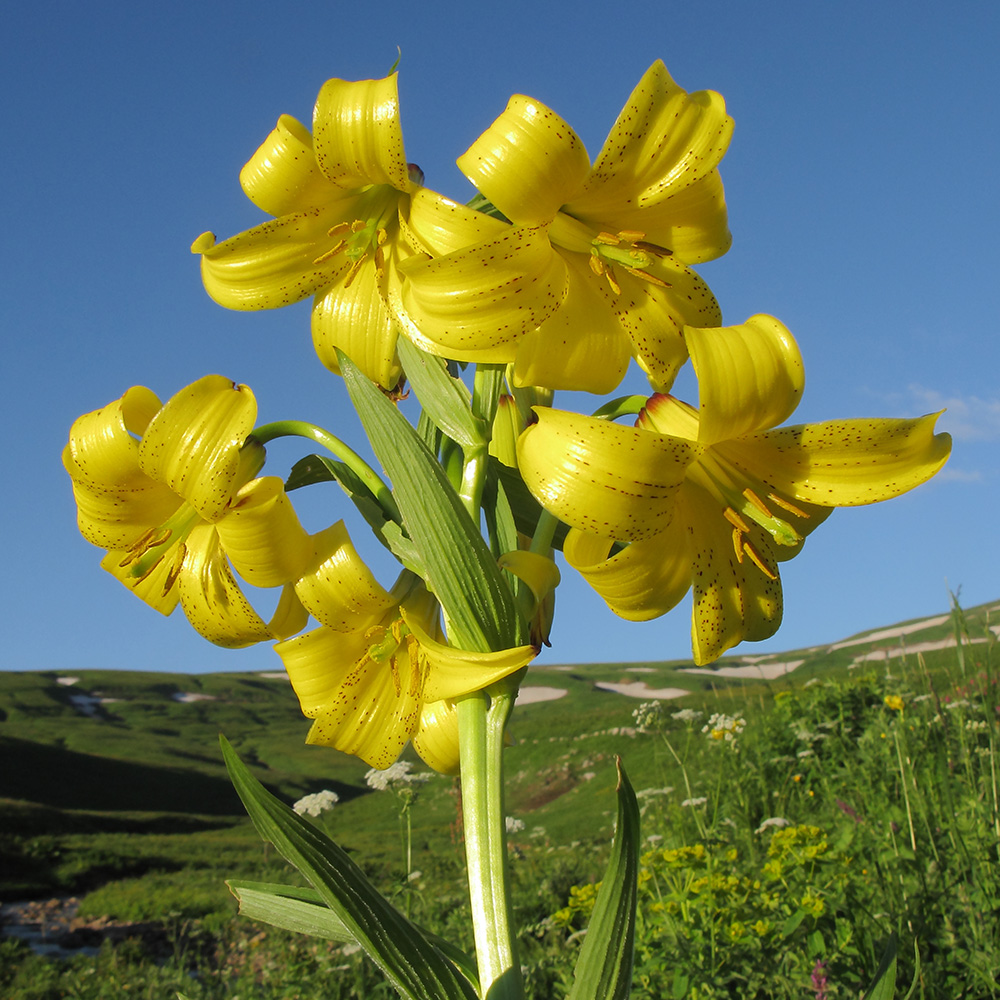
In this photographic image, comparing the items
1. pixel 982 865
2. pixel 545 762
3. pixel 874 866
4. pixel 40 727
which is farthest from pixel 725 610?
pixel 40 727

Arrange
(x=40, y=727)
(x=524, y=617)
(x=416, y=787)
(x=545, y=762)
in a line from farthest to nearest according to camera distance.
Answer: (x=40, y=727)
(x=545, y=762)
(x=416, y=787)
(x=524, y=617)

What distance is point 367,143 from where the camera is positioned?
0.97 m

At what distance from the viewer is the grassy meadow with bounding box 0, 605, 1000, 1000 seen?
2.27m

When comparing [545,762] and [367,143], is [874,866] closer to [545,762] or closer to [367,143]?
[367,143]

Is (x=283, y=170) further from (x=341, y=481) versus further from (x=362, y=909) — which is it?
(x=362, y=909)

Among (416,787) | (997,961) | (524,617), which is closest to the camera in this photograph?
(524,617)

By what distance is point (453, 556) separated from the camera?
853 mm

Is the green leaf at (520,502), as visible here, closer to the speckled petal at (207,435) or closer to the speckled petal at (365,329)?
the speckled petal at (365,329)

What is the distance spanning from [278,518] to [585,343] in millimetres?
425

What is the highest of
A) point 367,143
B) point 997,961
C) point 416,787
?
point 367,143

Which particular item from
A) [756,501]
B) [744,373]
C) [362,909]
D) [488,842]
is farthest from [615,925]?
[744,373]

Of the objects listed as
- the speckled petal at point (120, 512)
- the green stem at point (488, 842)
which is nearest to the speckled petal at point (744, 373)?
the green stem at point (488, 842)

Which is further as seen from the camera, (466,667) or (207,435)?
(207,435)

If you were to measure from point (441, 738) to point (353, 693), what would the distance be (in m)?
0.16
